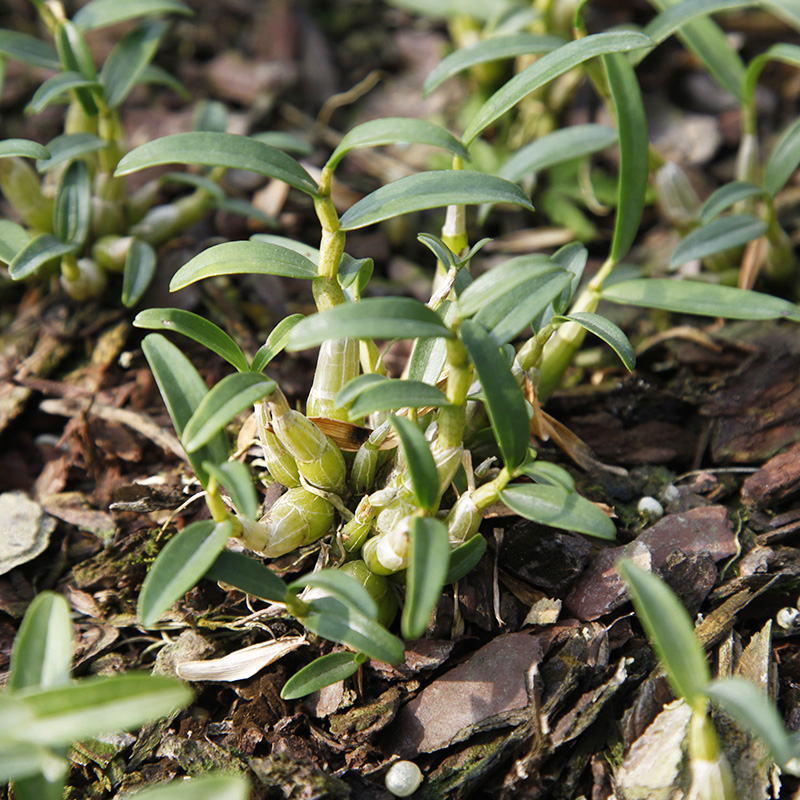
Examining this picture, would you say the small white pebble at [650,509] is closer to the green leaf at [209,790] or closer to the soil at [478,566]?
the soil at [478,566]

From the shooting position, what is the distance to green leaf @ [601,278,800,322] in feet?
4.52

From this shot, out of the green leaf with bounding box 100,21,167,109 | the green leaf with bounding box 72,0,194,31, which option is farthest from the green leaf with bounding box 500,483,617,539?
the green leaf with bounding box 72,0,194,31

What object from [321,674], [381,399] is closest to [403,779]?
[321,674]

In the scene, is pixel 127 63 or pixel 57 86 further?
pixel 127 63

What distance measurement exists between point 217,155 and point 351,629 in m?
0.75

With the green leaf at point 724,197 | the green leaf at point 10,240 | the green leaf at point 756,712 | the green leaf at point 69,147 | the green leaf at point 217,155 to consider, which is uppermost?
the green leaf at point 217,155

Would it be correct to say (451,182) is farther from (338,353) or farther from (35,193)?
(35,193)

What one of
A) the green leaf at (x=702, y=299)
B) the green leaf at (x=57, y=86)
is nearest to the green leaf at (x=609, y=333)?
the green leaf at (x=702, y=299)

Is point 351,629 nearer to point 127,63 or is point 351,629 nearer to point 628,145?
point 628,145

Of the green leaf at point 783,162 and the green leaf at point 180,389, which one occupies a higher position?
the green leaf at point 783,162

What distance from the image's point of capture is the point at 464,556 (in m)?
1.15

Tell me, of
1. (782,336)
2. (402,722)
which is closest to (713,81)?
(782,336)

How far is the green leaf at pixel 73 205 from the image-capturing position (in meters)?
1.62

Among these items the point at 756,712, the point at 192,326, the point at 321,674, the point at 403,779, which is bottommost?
the point at 403,779
